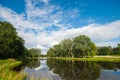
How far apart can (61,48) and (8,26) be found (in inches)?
2650

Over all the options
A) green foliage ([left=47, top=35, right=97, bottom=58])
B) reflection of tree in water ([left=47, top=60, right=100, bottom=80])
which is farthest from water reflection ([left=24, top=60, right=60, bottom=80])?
green foliage ([left=47, top=35, right=97, bottom=58])

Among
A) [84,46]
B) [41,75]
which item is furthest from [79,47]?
[41,75]

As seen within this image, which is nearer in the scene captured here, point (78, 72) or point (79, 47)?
point (78, 72)

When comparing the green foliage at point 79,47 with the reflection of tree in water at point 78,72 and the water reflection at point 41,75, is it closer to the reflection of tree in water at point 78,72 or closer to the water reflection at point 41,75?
the reflection of tree in water at point 78,72

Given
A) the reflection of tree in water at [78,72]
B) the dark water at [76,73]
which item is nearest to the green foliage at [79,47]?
the reflection of tree in water at [78,72]

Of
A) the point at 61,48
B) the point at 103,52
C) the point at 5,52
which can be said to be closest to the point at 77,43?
the point at 61,48

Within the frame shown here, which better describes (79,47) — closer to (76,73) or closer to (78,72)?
(78,72)

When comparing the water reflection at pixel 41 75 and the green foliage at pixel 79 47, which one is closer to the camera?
the water reflection at pixel 41 75

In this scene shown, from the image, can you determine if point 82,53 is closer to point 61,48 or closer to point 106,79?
point 61,48

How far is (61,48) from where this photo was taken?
14075cm

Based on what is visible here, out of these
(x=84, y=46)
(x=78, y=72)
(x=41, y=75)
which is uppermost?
(x=84, y=46)

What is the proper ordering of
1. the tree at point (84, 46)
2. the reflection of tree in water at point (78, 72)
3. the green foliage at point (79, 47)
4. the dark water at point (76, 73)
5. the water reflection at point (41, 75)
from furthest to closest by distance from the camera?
the green foliage at point (79, 47), the tree at point (84, 46), the reflection of tree in water at point (78, 72), the dark water at point (76, 73), the water reflection at point (41, 75)

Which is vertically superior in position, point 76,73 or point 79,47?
point 79,47

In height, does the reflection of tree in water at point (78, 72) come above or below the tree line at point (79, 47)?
below
